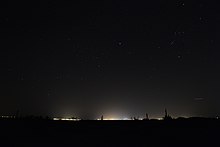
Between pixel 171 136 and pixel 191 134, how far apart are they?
0.89 metres

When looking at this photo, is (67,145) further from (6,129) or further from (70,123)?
(6,129)

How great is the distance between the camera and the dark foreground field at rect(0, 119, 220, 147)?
12.3 meters

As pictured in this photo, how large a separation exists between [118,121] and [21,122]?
14.7 ft

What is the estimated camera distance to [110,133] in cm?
1283

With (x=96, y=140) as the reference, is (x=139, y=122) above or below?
above

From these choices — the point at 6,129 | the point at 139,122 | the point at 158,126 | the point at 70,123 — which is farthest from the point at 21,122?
the point at 158,126

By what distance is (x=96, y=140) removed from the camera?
12430 millimetres

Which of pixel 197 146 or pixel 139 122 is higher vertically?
pixel 139 122

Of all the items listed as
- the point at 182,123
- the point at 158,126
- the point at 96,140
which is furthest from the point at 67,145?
the point at 182,123

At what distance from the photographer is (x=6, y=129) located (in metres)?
12.8

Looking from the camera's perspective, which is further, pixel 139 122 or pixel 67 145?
pixel 139 122

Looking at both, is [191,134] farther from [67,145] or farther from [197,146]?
[67,145]

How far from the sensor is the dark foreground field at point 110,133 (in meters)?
12.3

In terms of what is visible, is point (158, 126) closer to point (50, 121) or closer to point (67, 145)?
point (67, 145)
